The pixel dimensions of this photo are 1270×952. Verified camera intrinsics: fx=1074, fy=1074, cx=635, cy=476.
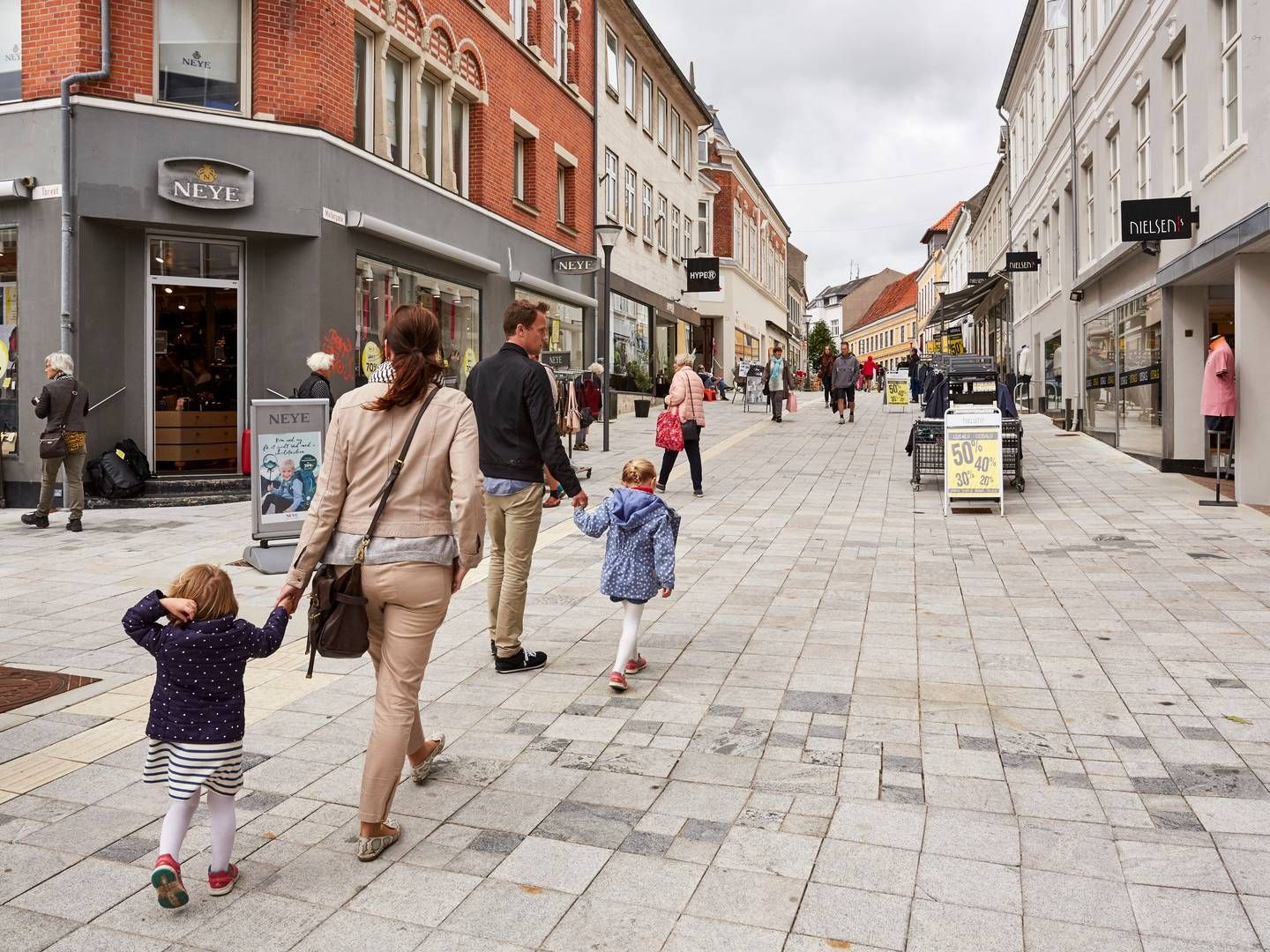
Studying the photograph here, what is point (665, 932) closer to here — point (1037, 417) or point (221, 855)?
point (221, 855)

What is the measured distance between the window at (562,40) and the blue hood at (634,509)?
20.0 m

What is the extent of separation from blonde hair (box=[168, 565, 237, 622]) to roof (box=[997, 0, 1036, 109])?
2351 centimetres

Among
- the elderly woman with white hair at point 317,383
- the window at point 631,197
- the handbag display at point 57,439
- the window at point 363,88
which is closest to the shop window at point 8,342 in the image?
the handbag display at point 57,439

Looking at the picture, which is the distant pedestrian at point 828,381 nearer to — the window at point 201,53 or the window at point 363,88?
the window at point 363,88

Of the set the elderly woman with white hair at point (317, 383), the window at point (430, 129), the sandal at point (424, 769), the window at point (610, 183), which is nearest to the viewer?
the sandal at point (424, 769)

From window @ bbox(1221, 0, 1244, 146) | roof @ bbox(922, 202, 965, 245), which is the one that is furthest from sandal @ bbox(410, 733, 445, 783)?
roof @ bbox(922, 202, 965, 245)

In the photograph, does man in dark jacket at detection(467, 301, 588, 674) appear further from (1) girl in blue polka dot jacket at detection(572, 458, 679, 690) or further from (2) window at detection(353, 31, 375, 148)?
(2) window at detection(353, 31, 375, 148)

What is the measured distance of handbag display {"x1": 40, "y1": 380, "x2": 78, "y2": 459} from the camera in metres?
11.2

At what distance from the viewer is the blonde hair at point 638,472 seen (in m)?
5.75

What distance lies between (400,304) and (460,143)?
527 centimetres

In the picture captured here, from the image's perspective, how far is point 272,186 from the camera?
1400cm

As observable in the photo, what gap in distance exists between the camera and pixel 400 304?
15.7 m

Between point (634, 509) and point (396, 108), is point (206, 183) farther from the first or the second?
point (634, 509)

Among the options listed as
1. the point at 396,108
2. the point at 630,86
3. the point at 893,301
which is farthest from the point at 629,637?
the point at 893,301
